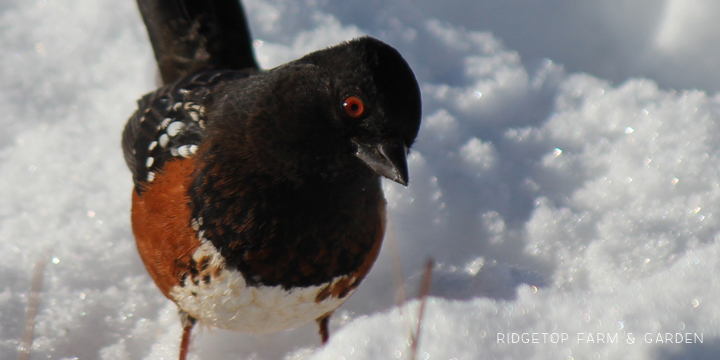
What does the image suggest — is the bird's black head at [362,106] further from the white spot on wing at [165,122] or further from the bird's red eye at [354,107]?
the white spot on wing at [165,122]

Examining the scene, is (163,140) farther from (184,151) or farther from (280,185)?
(280,185)

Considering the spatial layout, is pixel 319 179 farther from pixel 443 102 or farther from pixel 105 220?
pixel 443 102

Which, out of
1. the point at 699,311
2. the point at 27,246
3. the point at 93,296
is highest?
the point at 27,246

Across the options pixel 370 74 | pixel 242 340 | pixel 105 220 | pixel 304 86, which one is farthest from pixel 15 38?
pixel 370 74

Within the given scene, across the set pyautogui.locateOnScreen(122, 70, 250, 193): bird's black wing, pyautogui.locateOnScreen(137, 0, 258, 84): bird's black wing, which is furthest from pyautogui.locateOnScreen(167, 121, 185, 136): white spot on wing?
pyautogui.locateOnScreen(137, 0, 258, 84): bird's black wing

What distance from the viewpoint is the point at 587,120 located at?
297cm

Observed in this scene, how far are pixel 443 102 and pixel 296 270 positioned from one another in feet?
5.08

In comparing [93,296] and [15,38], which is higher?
[15,38]

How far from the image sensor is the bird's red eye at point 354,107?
1.55 meters

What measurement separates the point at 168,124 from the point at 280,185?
1.85 feet

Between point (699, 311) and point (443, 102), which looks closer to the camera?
point (699, 311)

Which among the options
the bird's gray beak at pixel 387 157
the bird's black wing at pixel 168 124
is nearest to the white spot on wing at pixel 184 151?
the bird's black wing at pixel 168 124

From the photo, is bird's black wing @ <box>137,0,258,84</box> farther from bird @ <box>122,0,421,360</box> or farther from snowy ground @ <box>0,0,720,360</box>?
bird @ <box>122,0,421,360</box>

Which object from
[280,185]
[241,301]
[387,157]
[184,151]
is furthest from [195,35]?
[387,157]
